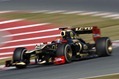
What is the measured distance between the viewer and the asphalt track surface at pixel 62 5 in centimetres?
2680

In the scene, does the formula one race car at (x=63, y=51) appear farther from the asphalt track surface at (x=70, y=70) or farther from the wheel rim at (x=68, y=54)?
the asphalt track surface at (x=70, y=70)

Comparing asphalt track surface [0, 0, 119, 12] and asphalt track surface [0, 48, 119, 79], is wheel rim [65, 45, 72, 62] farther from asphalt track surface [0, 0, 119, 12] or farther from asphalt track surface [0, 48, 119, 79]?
asphalt track surface [0, 0, 119, 12]

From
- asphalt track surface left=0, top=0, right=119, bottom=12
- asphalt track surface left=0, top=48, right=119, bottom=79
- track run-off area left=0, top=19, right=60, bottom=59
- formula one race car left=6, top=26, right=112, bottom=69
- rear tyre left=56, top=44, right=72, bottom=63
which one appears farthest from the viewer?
asphalt track surface left=0, top=0, right=119, bottom=12

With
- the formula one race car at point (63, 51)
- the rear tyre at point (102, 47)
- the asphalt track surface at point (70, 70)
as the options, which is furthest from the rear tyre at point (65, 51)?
the rear tyre at point (102, 47)

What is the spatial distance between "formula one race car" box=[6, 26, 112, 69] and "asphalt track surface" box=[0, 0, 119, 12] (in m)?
10.8

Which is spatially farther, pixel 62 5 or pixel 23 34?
pixel 62 5

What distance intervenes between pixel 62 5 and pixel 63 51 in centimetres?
1399

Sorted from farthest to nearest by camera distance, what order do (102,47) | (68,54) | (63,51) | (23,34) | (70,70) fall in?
(23,34) < (102,47) < (68,54) < (63,51) < (70,70)

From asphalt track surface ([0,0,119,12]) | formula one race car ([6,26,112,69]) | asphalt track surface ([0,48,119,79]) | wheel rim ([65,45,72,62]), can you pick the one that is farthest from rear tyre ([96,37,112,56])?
asphalt track surface ([0,0,119,12])

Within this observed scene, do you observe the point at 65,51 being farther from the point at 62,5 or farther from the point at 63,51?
the point at 62,5

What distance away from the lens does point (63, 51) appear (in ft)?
46.7

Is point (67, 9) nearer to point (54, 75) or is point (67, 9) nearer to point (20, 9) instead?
point (20, 9)

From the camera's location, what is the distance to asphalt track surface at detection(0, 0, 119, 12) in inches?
1055

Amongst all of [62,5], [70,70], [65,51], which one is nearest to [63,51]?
[65,51]
